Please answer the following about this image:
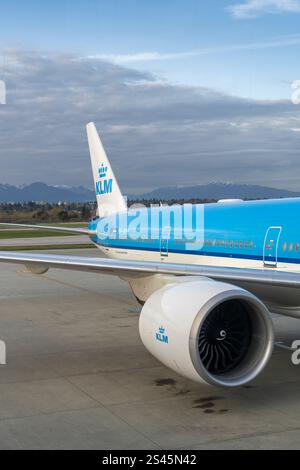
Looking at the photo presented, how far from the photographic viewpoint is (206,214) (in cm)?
1253

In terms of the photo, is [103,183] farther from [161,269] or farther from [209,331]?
[209,331]

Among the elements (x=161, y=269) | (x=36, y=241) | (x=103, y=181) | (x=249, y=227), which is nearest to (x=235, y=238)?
(x=249, y=227)

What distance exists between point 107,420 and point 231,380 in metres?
1.60

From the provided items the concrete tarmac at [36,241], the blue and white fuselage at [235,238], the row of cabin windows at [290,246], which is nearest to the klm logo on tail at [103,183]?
the blue and white fuselage at [235,238]

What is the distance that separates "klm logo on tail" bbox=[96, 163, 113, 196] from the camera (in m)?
18.0

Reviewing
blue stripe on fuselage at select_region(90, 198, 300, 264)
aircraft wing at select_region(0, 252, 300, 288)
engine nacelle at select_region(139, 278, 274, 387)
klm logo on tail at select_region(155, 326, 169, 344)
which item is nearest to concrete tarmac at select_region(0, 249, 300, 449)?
engine nacelle at select_region(139, 278, 274, 387)

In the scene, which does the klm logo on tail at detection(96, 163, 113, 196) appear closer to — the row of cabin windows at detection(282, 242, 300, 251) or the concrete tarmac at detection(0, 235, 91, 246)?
the row of cabin windows at detection(282, 242, 300, 251)

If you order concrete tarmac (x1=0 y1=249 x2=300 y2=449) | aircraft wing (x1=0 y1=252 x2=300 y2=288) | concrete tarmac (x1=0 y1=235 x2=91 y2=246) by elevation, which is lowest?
concrete tarmac (x1=0 y1=235 x2=91 y2=246)

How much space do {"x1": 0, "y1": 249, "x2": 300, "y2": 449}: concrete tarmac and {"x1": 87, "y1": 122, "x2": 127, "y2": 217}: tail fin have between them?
5.53m

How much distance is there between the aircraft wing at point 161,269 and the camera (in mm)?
8133

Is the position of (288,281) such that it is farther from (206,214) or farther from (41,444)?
(206,214)

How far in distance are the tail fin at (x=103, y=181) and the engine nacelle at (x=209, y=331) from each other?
391 inches

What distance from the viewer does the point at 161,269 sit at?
849 centimetres
